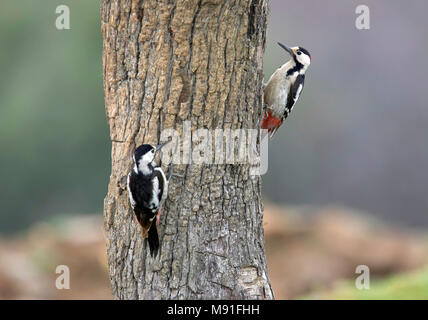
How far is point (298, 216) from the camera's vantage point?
486 inches

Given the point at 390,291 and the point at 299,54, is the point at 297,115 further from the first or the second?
the point at 299,54

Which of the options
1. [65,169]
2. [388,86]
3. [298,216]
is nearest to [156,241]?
[298,216]

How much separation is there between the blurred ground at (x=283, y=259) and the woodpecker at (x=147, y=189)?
568 centimetres

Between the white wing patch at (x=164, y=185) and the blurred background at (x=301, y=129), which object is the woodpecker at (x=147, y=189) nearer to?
the white wing patch at (x=164, y=185)

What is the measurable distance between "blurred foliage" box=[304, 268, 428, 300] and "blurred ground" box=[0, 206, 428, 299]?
1.13 m

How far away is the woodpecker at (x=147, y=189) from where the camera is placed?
5066 mm

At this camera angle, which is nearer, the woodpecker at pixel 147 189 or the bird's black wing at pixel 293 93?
the woodpecker at pixel 147 189

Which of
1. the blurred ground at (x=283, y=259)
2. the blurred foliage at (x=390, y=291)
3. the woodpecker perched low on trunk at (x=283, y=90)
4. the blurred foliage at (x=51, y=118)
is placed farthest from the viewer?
the blurred foliage at (x=51, y=118)

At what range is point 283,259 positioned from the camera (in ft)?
37.5

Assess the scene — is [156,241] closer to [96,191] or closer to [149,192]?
[149,192]

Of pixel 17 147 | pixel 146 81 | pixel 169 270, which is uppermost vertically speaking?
pixel 146 81

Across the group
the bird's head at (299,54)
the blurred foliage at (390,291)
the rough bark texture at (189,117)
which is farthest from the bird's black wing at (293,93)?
the blurred foliage at (390,291)

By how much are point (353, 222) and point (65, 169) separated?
8.34m
